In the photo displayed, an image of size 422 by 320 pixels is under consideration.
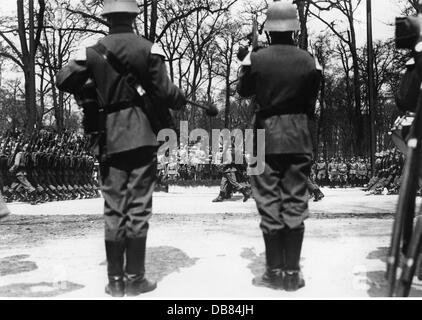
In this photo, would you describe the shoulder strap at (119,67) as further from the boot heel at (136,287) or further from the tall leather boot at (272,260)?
the tall leather boot at (272,260)

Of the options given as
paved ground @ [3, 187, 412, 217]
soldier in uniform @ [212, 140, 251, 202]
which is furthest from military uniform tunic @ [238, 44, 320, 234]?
soldier in uniform @ [212, 140, 251, 202]

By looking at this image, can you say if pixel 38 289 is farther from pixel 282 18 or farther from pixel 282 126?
pixel 282 18

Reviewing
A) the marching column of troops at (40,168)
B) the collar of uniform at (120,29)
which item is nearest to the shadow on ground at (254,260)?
the collar of uniform at (120,29)

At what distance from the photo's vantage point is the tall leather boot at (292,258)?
3934 mm

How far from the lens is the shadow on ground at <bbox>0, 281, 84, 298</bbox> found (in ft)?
12.6

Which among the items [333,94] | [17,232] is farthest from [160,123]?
[333,94]

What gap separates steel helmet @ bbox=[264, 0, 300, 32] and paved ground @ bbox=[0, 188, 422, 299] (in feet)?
6.07

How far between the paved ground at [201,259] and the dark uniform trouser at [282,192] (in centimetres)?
46

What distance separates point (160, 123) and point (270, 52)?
3.14ft

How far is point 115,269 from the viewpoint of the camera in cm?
387

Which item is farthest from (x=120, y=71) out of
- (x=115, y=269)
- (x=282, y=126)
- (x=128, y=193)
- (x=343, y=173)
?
(x=343, y=173)

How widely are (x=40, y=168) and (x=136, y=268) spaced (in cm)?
1213

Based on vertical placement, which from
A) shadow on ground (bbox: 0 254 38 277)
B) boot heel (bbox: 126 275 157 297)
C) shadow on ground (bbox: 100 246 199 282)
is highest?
boot heel (bbox: 126 275 157 297)

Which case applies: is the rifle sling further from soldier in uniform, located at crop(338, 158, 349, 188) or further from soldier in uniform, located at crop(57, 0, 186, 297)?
soldier in uniform, located at crop(338, 158, 349, 188)
